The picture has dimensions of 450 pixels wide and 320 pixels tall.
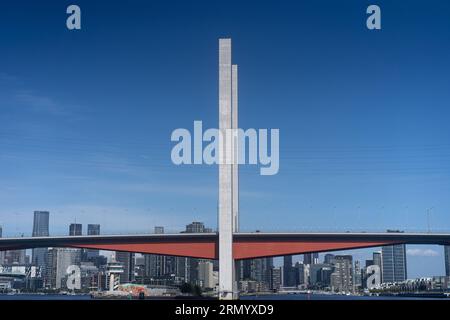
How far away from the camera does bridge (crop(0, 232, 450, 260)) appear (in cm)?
3716

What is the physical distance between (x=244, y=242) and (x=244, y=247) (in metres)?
0.31

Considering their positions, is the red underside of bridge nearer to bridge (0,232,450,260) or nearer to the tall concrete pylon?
bridge (0,232,450,260)

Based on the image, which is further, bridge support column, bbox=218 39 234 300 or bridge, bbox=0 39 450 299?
bridge, bbox=0 39 450 299

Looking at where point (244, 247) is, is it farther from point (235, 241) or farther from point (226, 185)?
point (226, 185)

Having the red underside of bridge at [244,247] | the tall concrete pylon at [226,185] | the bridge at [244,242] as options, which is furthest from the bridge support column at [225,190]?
the red underside of bridge at [244,247]

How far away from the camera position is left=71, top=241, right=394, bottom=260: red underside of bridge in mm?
37094

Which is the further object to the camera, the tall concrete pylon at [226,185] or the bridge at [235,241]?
the bridge at [235,241]

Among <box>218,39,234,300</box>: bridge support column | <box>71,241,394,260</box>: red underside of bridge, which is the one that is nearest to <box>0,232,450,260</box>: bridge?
<box>71,241,394,260</box>: red underside of bridge

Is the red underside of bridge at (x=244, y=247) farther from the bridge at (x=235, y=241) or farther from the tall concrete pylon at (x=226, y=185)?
the tall concrete pylon at (x=226, y=185)

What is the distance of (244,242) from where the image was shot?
37.2 m

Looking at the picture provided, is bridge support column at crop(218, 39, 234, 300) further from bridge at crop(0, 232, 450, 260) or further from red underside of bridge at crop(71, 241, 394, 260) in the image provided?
red underside of bridge at crop(71, 241, 394, 260)

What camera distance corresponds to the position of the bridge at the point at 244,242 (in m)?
37.2
